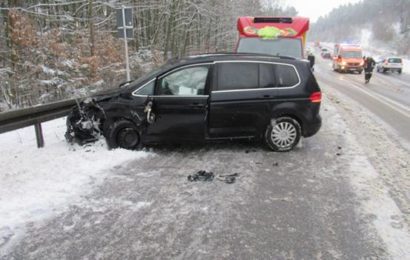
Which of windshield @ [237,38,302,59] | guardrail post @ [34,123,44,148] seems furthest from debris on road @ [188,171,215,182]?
windshield @ [237,38,302,59]

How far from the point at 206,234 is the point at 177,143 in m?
3.29

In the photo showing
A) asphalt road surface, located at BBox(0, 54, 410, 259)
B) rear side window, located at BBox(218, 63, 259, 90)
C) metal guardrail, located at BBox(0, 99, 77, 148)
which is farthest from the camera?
rear side window, located at BBox(218, 63, 259, 90)

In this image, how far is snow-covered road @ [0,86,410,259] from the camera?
153 inches

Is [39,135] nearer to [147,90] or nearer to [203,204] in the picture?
[147,90]

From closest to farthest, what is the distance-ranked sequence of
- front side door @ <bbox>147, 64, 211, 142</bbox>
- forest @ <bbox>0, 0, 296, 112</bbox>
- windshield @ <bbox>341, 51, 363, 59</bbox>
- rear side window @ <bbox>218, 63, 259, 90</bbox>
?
1. front side door @ <bbox>147, 64, 211, 142</bbox>
2. rear side window @ <bbox>218, 63, 259, 90</bbox>
3. forest @ <bbox>0, 0, 296, 112</bbox>
4. windshield @ <bbox>341, 51, 363, 59</bbox>

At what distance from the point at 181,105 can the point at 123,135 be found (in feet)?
4.12

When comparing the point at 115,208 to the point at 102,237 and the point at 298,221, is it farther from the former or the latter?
the point at 298,221

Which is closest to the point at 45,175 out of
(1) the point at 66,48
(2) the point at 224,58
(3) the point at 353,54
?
(2) the point at 224,58

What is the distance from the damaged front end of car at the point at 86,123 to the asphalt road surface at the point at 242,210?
1252 millimetres

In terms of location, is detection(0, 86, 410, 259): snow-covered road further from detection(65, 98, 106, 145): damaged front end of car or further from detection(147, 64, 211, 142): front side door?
detection(147, 64, 211, 142): front side door

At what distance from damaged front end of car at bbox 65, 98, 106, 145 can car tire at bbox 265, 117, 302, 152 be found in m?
3.20

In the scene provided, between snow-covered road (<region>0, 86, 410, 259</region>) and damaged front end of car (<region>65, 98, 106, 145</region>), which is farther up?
damaged front end of car (<region>65, 98, 106, 145</region>)

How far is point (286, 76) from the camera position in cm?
720

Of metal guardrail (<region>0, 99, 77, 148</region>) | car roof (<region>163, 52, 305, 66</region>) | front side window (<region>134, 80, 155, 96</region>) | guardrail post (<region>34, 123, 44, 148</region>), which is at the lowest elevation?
guardrail post (<region>34, 123, 44, 148</region>)
